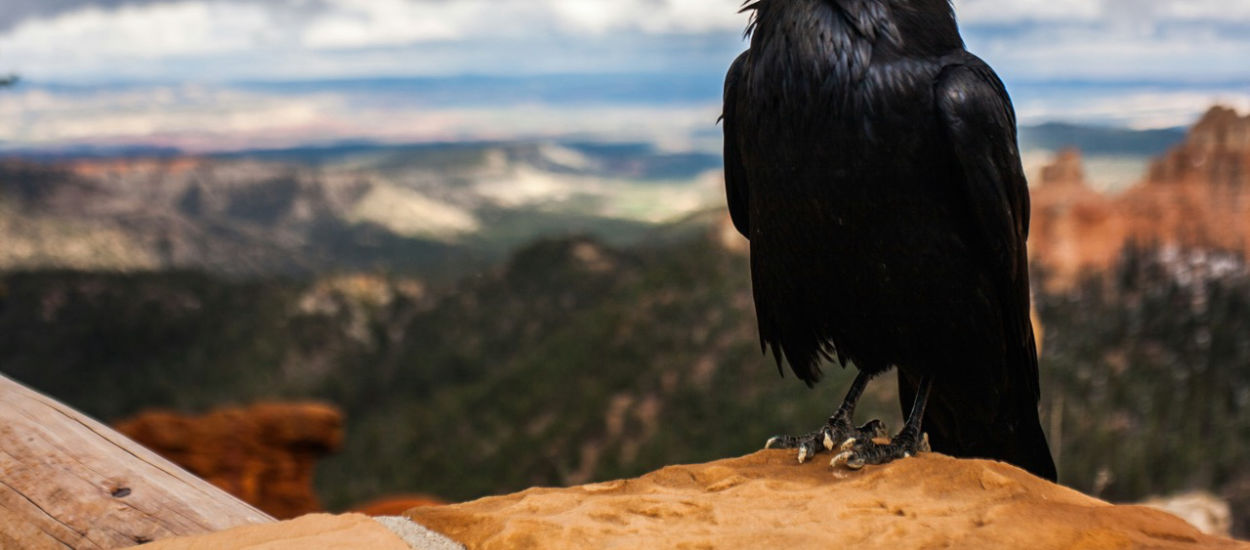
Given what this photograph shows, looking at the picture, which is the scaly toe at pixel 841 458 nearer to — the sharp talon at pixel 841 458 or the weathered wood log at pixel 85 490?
the sharp talon at pixel 841 458

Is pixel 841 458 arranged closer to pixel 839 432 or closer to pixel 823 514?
pixel 839 432

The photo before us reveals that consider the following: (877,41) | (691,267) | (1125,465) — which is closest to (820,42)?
(877,41)

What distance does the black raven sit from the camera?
4.95m

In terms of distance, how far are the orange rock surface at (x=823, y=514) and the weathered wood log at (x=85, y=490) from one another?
0.99m

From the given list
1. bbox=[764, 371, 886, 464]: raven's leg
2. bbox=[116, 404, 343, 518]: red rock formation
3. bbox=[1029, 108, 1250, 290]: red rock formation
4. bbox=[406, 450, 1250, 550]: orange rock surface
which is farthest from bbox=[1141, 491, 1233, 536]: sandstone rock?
bbox=[1029, 108, 1250, 290]: red rock formation

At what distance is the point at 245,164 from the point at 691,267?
69464 mm

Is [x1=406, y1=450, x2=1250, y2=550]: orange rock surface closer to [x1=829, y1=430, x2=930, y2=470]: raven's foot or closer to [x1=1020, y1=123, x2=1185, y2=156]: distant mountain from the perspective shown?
[x1=829, y1=430, x2=930, y2=470]: raven's foot

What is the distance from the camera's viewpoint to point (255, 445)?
21.1m

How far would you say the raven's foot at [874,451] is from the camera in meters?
5.25

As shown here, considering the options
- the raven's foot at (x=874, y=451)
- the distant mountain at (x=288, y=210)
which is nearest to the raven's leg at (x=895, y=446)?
the raven's foot at (x=874, y=451)

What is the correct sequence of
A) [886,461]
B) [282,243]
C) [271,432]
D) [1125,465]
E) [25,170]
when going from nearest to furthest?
1. [886,461]
2. [271,432]
3. [1125,465]
4. [25,170]
5. [282,243]

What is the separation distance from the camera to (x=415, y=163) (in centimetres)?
10075

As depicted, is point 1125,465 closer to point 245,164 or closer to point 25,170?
point 25,170

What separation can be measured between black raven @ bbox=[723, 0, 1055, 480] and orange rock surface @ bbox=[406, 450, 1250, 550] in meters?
0.51
